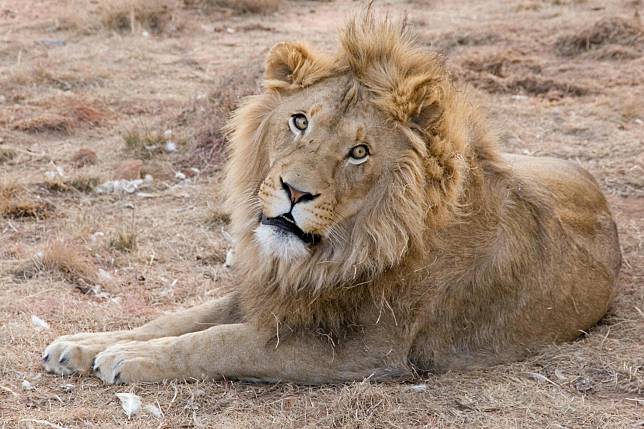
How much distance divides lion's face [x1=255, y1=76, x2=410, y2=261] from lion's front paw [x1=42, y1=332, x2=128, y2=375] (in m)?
1.01

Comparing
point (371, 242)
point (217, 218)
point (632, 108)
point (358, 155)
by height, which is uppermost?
point (358, 155)

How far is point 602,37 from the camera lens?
11062 mm

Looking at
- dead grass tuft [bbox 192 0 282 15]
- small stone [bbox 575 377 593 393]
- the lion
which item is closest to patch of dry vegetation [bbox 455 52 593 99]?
dead grass tuft [bbox 192 0 282 15]

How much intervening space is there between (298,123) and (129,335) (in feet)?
4.47

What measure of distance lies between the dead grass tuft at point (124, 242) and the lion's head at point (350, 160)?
198 cm

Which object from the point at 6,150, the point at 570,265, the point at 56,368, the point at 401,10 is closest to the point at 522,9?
the point at 401,10

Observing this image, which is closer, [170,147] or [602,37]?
[170,147]

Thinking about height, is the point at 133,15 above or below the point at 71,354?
above

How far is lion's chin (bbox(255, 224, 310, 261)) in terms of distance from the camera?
3.56m

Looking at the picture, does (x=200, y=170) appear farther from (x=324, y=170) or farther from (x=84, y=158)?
(x=324, y=170)

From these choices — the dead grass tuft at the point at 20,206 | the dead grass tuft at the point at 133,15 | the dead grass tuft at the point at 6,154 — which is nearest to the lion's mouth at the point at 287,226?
the dead grass tuft at the point at 20,206

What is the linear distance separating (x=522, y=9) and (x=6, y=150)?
29.6 feet

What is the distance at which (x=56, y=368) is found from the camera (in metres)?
4.02

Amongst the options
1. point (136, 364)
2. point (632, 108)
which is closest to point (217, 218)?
point (136, 364)
